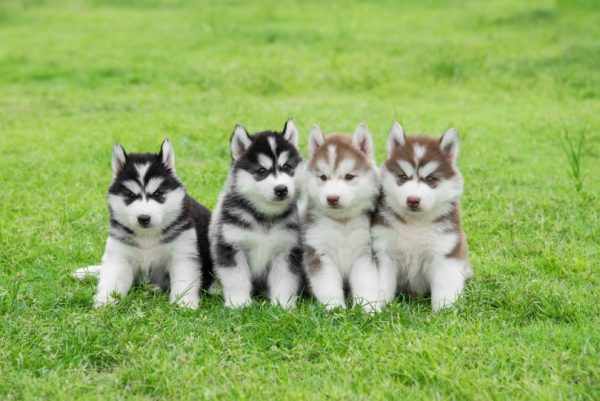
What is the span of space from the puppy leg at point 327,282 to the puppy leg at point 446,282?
0.71 meters

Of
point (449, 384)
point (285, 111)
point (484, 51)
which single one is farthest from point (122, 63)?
point (449, 384)

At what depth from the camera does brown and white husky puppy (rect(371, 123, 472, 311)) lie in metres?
5.57

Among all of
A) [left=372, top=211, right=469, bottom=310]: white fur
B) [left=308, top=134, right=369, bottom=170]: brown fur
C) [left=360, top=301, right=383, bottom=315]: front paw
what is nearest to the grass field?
[left=360, top=301, right=383, bottom=315]: front paw

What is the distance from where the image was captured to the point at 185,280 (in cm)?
589

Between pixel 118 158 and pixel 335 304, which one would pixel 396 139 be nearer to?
pixel 335 304

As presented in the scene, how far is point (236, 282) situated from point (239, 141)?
1.10 meters

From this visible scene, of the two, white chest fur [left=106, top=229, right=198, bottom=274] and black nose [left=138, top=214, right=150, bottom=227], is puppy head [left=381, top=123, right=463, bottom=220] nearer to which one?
white chest fur [left=106, top=229, right=198, bottom=274]

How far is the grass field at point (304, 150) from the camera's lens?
4.71 m

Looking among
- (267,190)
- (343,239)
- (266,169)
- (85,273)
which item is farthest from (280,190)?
(85,273)

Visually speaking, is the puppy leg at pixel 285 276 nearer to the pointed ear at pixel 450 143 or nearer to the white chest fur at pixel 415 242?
the white chest fur at pixel 415 242

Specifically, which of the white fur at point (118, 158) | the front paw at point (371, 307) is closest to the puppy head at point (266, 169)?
the white fur at point (118, 158)

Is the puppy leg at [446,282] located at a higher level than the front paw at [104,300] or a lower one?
higher

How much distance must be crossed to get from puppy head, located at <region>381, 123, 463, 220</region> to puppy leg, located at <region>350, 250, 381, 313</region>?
455 mm

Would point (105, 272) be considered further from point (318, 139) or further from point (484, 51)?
point (484, 51)
